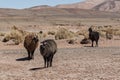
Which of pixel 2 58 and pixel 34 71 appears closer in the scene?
pixel 34 71

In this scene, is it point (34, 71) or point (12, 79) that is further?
point (34, 71)

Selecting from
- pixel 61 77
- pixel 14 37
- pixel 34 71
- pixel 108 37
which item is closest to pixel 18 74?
pixel 34 71

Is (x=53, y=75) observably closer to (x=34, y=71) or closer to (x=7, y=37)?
(x=34, y=71)

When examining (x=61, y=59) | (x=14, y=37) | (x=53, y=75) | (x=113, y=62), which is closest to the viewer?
(x=53, y=75)

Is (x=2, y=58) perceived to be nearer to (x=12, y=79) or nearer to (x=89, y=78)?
(x=12, y=79)

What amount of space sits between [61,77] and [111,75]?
2.14 m

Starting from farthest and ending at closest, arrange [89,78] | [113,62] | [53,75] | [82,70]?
[113,62]
[82,70]
[53,75]
[89,78]

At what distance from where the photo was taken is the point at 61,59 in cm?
2172

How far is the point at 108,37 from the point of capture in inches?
1538

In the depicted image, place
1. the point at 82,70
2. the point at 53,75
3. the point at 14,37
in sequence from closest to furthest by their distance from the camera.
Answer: the point at 53,75 → the point at 82,70 → the point at 14,37

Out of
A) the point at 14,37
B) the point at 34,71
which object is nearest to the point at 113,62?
the point at 34,71

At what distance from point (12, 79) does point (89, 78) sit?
3.26 m

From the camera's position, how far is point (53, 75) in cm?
1606

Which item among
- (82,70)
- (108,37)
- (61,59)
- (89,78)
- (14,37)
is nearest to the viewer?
(89,78)
